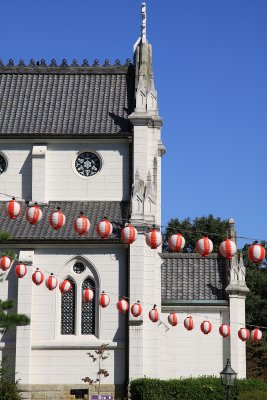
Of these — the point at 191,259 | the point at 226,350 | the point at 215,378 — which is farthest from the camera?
the point at 191,259

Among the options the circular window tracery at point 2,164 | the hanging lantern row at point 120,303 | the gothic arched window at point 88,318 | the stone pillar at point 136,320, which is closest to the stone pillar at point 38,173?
the circular window tracery at point 2,164

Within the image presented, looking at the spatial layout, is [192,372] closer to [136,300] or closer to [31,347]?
[136,300]

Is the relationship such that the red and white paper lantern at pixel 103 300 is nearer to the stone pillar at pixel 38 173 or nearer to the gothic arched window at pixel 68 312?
the gothic arched window at pixel 68 312

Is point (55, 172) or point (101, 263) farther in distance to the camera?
point (55, 172)

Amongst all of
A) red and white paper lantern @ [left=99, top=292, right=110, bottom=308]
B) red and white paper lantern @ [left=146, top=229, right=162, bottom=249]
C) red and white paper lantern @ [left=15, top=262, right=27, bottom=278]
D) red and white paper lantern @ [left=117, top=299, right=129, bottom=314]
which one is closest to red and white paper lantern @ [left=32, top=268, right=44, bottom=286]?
red and white paper lantern @ [left=15, top=262, right=27, bottom=278]

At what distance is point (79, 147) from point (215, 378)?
37.7 ft

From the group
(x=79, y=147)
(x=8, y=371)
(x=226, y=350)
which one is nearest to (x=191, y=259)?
(x=226, y=350)

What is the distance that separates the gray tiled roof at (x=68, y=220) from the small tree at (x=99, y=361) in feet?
14.7

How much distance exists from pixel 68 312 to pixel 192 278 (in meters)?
6.18

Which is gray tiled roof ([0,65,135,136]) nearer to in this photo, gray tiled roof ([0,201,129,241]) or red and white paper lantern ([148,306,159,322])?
gray tiled roof ([0,201,129,241])

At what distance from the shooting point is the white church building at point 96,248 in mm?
34531

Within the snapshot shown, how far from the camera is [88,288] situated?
35281 mm

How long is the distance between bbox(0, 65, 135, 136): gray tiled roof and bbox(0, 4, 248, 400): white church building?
6 centimetres

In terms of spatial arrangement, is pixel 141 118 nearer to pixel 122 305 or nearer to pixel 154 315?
pixel 122 305
